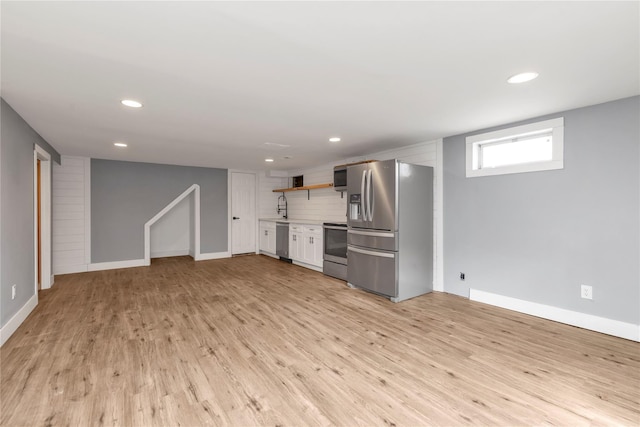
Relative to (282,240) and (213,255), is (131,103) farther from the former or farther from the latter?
(213,255)

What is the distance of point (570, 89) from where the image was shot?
2475 mm

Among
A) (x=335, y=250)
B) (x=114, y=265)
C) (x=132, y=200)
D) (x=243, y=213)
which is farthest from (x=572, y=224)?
(x=114, y=265)

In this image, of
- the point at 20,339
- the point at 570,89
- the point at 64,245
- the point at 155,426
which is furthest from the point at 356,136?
the point at 64,245

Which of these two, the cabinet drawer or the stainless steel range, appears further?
the cabinet drawer

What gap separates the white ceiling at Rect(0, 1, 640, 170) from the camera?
1.48 meters

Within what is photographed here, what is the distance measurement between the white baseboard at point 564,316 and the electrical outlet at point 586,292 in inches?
7.4

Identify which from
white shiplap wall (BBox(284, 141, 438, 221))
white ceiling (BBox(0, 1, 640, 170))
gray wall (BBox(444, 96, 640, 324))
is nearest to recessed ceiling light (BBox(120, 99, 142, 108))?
white ceiling (BBox(0, 1, 640, 170))

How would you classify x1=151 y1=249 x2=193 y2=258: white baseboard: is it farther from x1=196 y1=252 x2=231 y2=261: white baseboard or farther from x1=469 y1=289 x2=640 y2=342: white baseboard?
x1=469 y1=289 x2=640 y2=342: white baseboard

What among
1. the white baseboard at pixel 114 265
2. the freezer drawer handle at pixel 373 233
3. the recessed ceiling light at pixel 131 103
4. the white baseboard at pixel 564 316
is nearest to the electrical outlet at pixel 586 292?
the white baseboard at pixel 564 316

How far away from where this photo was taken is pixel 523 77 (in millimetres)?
2223

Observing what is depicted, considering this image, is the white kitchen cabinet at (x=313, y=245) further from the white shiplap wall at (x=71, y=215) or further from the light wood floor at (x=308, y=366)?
the white shiplap wall at (x=71, y=215)

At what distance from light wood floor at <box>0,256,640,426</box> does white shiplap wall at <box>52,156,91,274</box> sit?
6.84 ft

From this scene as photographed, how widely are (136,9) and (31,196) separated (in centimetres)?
341

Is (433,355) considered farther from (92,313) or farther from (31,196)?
(31,196)
